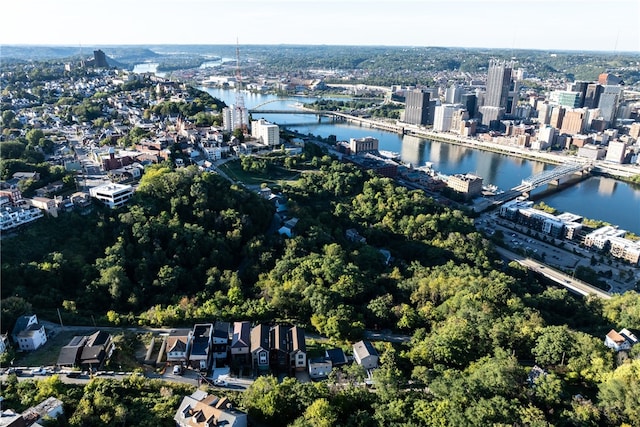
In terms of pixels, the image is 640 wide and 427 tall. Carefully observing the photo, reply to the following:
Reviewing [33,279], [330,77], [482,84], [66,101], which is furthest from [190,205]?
[330,77]

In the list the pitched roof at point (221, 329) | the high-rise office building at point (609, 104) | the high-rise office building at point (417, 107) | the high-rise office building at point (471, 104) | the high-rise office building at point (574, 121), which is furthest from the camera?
the high-rise office building at point (471, 104)

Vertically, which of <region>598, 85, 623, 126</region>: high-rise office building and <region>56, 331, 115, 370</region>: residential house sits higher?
<region>598, 85, 623, 126</region>: high-rise office building

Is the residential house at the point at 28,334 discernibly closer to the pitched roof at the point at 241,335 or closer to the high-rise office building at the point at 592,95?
the pitched roof at the point at 241,335

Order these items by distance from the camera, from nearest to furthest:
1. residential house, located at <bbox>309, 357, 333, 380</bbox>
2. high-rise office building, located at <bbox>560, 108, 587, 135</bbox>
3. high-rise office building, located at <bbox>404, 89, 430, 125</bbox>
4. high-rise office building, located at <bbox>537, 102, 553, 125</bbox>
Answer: residential house, located at <bbox>309, 357, 333, 380</bbox> < high-rise office building, located at <bbox>560, 108, 587, 135</bbox> < high-rise office building, located at <bbox>537, 102, 553, 125</bbox> < high-rise office building, located at <bbox>404, 89, 430, 125</bbox>

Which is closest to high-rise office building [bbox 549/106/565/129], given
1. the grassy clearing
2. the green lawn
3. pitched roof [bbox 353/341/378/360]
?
A: the green lawn

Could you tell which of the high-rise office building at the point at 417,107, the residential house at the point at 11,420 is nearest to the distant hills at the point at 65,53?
the high-rise office building at the point at 417,107

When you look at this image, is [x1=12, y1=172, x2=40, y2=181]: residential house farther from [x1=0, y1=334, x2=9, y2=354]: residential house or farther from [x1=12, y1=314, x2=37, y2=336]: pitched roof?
[x1=0, y1=334, x2=9, y2=354]: residential house

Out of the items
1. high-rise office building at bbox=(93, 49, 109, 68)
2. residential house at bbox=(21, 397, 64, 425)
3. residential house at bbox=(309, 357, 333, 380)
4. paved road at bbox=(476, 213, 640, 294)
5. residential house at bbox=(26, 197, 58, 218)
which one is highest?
high-rise office building at bbox=(93, 49, 109, 68)

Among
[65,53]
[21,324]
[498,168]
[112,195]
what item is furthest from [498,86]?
[65,53]
